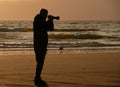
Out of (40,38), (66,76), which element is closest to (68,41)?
(66,76)

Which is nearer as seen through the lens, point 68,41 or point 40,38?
point 40,38

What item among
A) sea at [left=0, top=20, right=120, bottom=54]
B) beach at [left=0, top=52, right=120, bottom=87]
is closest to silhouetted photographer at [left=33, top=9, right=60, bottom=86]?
beach at [left=0, top=52, right=120, bottom=87]

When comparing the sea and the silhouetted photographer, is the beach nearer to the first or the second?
the silhouetted photographer

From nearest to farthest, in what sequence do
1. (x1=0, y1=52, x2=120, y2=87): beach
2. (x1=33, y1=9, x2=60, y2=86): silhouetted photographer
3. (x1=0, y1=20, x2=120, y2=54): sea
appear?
(x1=33, y1=9, x2=60, y2=86): silhouetted photographer < (x1=0, y1=52, x2=120, y2=87): beach < (x1=0, y1=20, x2=120, y2=54): sea

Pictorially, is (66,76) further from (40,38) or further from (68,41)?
(68,41)

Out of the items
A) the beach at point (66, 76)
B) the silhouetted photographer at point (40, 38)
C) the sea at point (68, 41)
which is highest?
the silhouetted photographer at point (40, 38)

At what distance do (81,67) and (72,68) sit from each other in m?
0.38

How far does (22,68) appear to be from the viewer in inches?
592

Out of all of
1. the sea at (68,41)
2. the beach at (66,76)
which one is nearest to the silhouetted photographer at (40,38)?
the beach at (66,76)

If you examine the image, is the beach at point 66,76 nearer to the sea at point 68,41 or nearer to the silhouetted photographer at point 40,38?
the silhouetted photographer at point 40,38

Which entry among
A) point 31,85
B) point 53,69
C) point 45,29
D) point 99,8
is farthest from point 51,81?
point 99,8

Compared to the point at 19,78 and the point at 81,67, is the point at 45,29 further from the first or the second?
the point at 81,67

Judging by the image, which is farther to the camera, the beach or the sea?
the sea

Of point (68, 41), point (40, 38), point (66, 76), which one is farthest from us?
point (68, 41)
